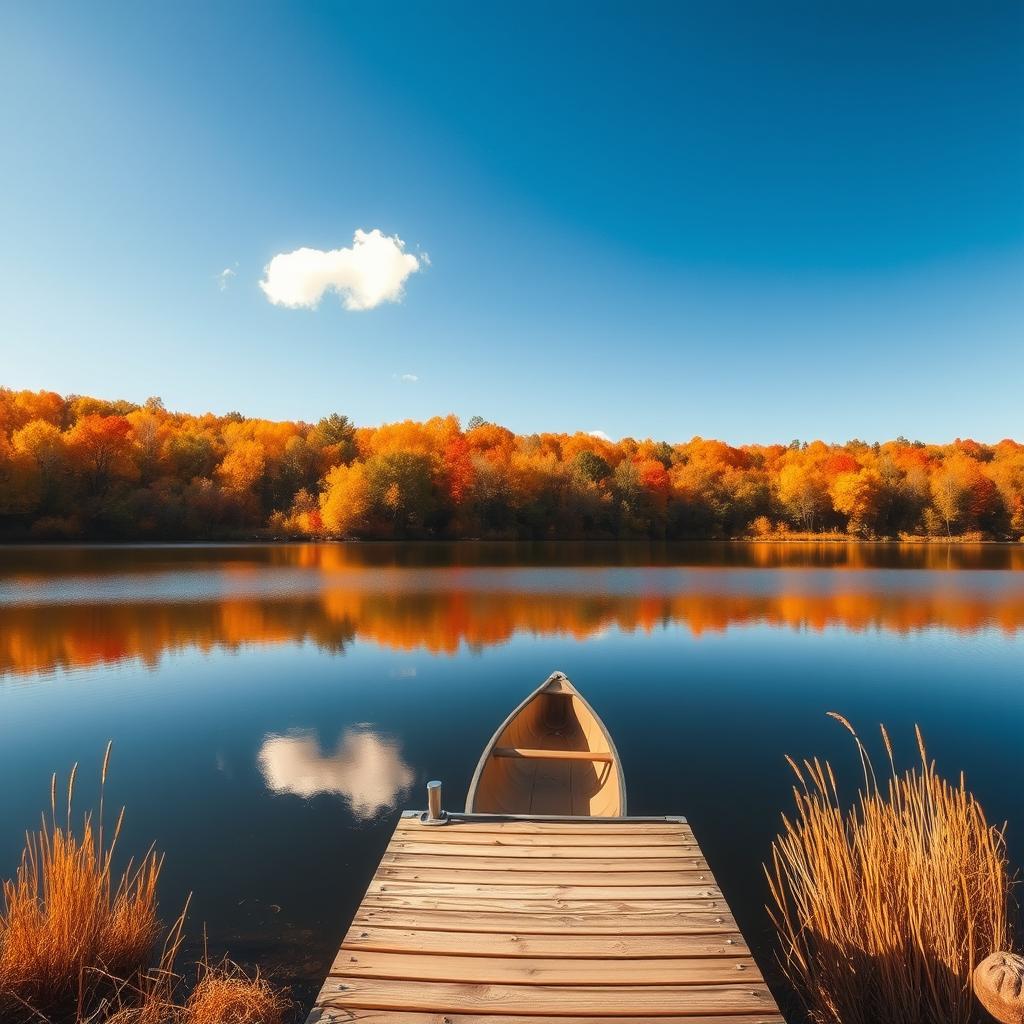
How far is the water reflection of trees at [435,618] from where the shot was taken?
16828 mm

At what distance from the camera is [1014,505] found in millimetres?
66562

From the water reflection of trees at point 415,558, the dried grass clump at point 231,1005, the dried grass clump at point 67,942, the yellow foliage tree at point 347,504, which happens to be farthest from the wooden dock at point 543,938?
the yellow foliage tree at point 347,504

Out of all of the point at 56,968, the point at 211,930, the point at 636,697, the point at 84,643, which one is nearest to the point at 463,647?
the point at 636,697

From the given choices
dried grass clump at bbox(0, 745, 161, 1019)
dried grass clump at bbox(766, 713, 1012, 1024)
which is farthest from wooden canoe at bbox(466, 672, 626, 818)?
dried grass clump at bbox(0, 745, 161, 1019)

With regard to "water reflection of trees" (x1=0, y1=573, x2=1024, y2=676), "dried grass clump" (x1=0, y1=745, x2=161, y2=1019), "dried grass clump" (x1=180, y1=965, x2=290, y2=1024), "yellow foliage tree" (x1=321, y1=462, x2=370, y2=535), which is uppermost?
"yellow foliage tree" (x1=321, y1=462, x2=370, y2=535)

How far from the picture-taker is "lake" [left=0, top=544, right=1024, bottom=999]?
6.66 metres

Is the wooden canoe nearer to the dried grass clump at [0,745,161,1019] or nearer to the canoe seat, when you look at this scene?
the canoe seat

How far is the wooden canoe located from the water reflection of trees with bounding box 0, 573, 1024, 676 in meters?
7.65

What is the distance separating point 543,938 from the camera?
12.8 ft

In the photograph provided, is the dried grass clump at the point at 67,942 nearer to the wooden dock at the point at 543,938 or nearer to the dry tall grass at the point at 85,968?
the dry tall grass at the point at 85,968

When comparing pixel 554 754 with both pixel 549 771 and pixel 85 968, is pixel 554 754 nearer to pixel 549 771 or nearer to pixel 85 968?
pixel 549 771

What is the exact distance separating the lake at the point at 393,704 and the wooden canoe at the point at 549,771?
2.79 ft

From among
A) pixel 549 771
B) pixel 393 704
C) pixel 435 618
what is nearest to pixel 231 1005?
pixel 549 771

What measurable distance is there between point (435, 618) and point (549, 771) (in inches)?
522
